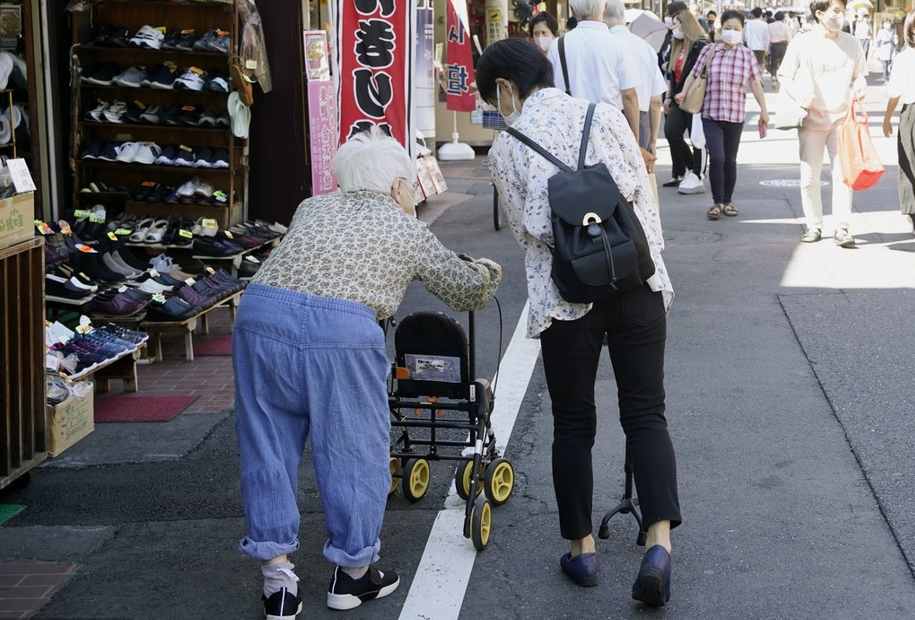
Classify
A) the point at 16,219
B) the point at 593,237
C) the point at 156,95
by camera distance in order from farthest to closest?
the point at 156,95 < the point at 16,219 < the point at 593,237

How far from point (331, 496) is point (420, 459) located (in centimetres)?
115

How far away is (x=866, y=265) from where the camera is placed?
9.73 meters

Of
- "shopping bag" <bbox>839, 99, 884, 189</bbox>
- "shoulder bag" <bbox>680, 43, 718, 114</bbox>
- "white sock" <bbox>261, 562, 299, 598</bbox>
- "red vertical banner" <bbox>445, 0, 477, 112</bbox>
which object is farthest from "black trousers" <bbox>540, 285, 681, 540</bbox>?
"red vertical banner" <bbox>445, 0, 477, 112</bbox>

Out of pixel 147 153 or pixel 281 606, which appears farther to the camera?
pixel 147 153

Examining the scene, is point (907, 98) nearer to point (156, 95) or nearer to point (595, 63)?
point (595, 63)

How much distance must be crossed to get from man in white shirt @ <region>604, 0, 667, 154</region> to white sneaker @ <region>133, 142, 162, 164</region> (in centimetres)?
372

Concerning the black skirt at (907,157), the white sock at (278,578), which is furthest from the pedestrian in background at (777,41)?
the white sock at (278,578)

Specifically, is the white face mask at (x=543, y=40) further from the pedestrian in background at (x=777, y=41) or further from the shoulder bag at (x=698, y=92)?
the pedestrian in background at (x=777, y=41)

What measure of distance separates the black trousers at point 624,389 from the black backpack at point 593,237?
5.3 inches

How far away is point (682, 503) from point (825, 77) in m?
6.08

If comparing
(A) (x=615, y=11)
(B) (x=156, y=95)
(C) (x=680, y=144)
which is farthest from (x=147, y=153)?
(C) (x=680, y=144)

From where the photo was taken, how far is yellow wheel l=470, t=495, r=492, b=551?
15.0 feet

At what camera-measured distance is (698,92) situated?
1207 cm

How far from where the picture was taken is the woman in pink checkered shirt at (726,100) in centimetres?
1163
